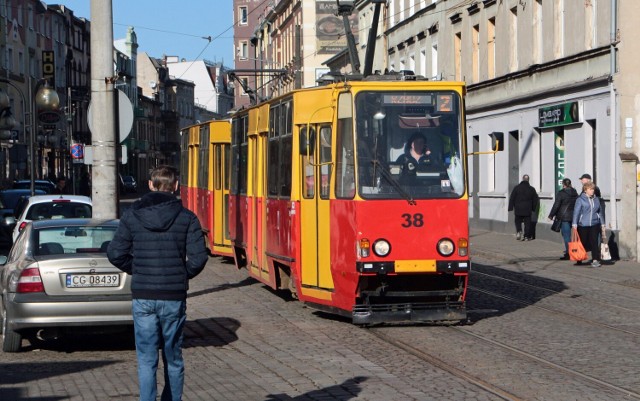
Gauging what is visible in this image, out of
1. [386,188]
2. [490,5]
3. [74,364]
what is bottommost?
[74,364]

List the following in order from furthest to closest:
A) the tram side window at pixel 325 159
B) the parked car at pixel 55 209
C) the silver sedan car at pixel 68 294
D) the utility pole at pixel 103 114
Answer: the parked car at pixel 55 209
the utility pole at pixel 103 114
the tram side window at pixel 325 159
the silver sedan car at pixel 68 294

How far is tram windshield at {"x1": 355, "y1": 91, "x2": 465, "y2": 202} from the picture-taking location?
14953mm

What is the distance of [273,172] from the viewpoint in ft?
59.7

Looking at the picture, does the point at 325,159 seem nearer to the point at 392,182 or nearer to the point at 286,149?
the point at 392,182

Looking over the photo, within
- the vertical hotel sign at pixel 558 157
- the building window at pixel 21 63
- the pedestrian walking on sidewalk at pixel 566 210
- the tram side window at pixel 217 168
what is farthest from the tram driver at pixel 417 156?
the building window at pixel 21 63

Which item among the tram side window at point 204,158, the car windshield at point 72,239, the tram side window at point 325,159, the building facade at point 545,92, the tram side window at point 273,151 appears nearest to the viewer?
the car windshield at point 72,239

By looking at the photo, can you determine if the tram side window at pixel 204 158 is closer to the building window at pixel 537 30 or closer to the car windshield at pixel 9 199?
the car windshield at pixel 9 199

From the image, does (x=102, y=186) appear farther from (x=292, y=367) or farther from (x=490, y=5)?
(x=490, y=5)

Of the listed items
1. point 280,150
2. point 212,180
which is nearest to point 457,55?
point 212,180

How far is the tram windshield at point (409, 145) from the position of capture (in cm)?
1495

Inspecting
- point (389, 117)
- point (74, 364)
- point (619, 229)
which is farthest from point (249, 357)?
point (619, 229)

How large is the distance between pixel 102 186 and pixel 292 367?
6.96 metres

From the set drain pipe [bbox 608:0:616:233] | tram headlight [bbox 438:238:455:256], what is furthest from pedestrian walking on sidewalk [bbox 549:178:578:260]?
tram headlight [bbox 438:238:455:256]

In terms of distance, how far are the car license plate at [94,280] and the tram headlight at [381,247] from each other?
3450 millimetres
